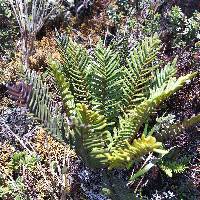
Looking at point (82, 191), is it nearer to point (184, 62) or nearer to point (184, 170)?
point (184, 170)

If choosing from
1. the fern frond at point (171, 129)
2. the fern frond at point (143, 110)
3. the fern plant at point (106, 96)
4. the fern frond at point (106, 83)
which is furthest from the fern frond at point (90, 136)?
the fern frond at point (171, 129)

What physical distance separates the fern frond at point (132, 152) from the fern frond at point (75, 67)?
19.3 inches

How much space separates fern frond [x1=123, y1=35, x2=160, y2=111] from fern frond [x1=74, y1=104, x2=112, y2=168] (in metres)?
0.31

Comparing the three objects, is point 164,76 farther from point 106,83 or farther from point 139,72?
point 106,83

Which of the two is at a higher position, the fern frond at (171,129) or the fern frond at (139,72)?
the fern frond at (139,72)

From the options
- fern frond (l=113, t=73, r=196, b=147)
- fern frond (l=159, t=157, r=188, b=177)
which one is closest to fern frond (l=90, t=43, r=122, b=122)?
fern frond (l=113, t=73, r=196, b=147)

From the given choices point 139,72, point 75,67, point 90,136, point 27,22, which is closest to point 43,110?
point 90,136

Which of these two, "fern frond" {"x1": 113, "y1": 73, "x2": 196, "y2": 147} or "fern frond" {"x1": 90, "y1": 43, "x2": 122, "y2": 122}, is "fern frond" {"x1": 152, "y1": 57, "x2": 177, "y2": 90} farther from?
"fern frond" {"x1": 90, "y1": 43, "x2": 122, "y2": 122}

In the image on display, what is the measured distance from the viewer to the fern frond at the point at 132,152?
1970 millimetres

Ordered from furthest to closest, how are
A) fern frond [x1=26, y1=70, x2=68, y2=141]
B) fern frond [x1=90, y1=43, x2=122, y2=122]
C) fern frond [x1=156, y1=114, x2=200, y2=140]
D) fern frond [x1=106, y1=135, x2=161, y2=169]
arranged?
fern frond [x1=90, y1=43, x2=122, y2=122] → fern frond [x1=156, y1=114, x2=200, y2=140] → fern frond [x1=26, y1=70, x2=68, y2=141] → fern frond [x1=106, y1=135, x2=161, y2=169]

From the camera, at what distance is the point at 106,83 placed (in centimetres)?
260

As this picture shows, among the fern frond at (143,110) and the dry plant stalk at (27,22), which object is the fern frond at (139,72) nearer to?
the fern frond at (143,110)

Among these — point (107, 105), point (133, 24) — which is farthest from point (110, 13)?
point (107, 105)

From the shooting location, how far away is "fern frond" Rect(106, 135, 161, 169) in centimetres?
197
